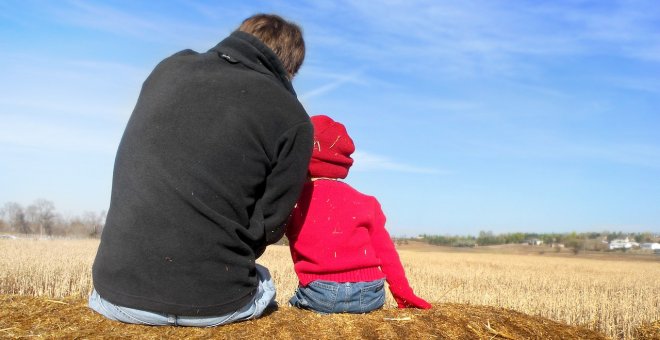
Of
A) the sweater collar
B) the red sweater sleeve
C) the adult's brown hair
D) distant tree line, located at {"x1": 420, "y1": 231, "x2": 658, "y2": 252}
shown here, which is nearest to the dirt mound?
the red sweater sleeve

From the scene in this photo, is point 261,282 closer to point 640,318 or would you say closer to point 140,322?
point 140,322

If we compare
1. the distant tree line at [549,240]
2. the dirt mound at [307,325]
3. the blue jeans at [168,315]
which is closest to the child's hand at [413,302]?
the dirt mound at [307,325]

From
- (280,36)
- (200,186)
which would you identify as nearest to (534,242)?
(280,36)

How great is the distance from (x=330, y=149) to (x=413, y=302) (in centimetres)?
124

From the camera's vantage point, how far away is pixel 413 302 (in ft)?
13.5

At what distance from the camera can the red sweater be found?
387cm

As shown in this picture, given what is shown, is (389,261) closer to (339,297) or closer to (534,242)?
(339,297)

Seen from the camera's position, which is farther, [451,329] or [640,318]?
[640,318]

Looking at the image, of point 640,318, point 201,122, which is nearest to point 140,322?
point 201,122

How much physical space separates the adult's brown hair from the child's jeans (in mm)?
1415

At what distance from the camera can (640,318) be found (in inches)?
457

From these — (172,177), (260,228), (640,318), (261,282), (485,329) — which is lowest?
(640,318)

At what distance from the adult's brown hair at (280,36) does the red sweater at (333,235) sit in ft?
2.99

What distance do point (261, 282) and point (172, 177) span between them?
0.93m
